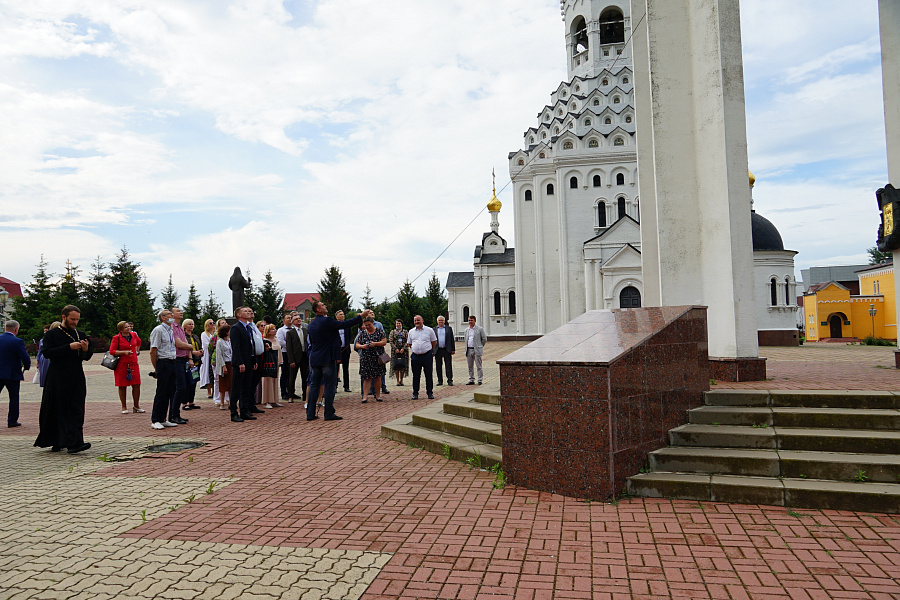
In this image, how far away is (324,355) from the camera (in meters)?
9.83

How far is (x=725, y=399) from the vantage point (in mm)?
6391

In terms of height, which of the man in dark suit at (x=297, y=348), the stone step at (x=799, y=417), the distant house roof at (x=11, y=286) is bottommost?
the stone step at (x=799, y=417)

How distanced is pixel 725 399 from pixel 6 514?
23.3 ft

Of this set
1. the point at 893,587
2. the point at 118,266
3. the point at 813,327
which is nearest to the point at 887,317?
the point at 813,327

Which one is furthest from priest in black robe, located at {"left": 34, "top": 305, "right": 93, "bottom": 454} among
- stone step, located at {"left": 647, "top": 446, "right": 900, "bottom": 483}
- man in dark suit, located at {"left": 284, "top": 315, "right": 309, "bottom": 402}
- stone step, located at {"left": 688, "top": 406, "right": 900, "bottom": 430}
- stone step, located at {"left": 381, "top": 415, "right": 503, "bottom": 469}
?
stone step, located at {"left": 688, "top": 406, "right": 900, "bottom": 430}

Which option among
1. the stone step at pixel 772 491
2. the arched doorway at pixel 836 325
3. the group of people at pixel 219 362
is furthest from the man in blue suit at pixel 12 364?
the arched doorway at pixel 836 325

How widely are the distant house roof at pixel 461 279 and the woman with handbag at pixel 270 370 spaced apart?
39.3 meters

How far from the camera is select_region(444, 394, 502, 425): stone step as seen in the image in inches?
290

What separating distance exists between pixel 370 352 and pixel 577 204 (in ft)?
109

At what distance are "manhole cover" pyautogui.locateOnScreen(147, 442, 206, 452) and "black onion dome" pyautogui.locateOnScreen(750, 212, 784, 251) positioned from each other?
111 ft

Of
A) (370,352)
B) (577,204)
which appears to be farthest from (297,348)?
(577,204)

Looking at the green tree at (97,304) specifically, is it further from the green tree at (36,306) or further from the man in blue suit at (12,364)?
the man in blue suit at (12,364)

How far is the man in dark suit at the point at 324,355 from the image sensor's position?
9.84 metres

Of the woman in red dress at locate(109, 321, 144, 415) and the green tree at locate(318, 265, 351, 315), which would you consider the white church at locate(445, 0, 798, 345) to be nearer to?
the green tree at locate(318, 265, 351, 315)
